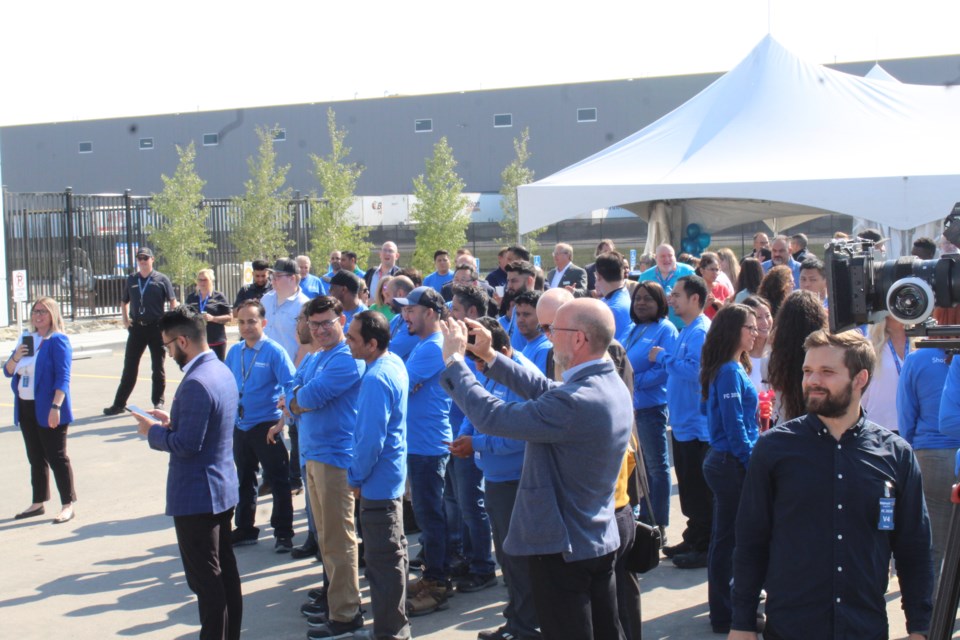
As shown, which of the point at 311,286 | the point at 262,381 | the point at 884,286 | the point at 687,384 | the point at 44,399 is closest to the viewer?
the point at 884,286

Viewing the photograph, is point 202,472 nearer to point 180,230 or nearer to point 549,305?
point 549,305

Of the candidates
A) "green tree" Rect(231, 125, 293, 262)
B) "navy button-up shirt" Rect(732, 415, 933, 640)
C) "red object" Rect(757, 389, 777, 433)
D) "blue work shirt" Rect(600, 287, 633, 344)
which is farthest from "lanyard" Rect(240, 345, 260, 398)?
"green tree" Rect(231, 125, 293, 262)

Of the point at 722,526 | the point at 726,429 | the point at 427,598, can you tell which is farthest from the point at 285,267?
the point at 722,526

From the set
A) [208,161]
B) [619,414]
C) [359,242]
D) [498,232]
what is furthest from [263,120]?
[619,414]

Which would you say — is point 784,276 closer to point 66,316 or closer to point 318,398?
point 318,398

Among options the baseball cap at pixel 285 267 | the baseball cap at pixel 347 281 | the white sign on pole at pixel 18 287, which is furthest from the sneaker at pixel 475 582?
the white sign on pole at pixel 18 287

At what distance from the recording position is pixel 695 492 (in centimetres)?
680

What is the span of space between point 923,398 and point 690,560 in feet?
6.99

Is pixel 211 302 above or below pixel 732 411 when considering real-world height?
above

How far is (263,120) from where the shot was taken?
160 feet

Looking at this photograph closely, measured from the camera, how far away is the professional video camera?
3430mm

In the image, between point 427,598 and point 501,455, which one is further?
point 427,598

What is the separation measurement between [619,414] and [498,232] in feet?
119

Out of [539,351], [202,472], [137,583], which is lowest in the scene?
[137,583]
